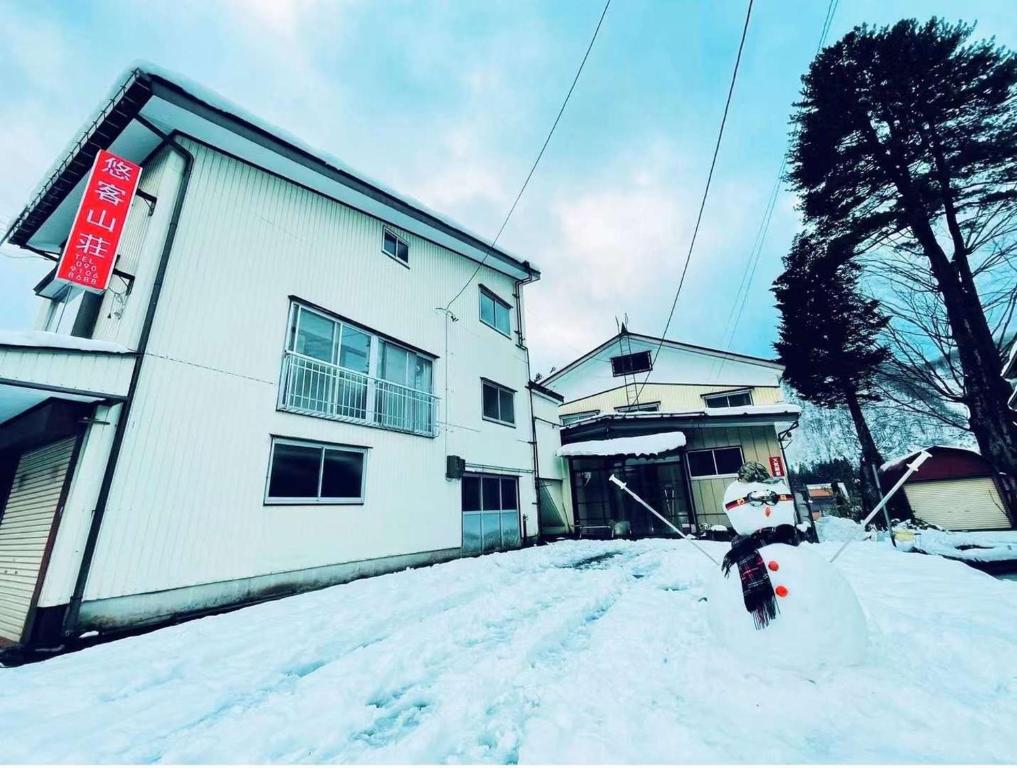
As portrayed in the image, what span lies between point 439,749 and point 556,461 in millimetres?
11678

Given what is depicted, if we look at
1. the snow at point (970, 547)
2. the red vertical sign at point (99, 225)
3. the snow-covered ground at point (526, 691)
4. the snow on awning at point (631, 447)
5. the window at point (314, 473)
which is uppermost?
the red vertical sign at point (99, 225)

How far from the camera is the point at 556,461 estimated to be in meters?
13.6

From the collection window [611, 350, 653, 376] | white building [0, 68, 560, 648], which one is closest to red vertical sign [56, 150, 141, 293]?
white building [0, 68, 560, 648]

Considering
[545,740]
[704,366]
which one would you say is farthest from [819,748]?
[704,366]

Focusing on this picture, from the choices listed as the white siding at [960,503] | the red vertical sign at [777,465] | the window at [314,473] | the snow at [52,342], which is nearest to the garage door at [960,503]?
the white siding at [960,503]

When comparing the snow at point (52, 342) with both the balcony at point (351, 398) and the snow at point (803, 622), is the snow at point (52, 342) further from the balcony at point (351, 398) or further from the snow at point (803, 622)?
the snow at point (803, 622)

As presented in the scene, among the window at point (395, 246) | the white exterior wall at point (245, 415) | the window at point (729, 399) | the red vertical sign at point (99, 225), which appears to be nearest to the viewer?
the white exterior wall at point (245, 415)

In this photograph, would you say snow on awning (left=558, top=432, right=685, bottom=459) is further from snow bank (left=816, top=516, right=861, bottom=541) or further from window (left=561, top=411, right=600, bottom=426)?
window (left=561, top=411, right=600, bottom=426)

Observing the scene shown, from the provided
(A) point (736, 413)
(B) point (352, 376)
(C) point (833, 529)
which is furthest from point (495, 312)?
(C) point (833, 529)

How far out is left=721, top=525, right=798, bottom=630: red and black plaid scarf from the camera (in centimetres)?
254

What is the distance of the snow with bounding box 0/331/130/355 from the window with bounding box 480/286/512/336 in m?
8.52

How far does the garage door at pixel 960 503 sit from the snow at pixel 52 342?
24.0 metres

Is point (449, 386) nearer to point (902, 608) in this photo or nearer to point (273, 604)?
point (273, 604)

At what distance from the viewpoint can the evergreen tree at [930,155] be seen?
27.9 ft
